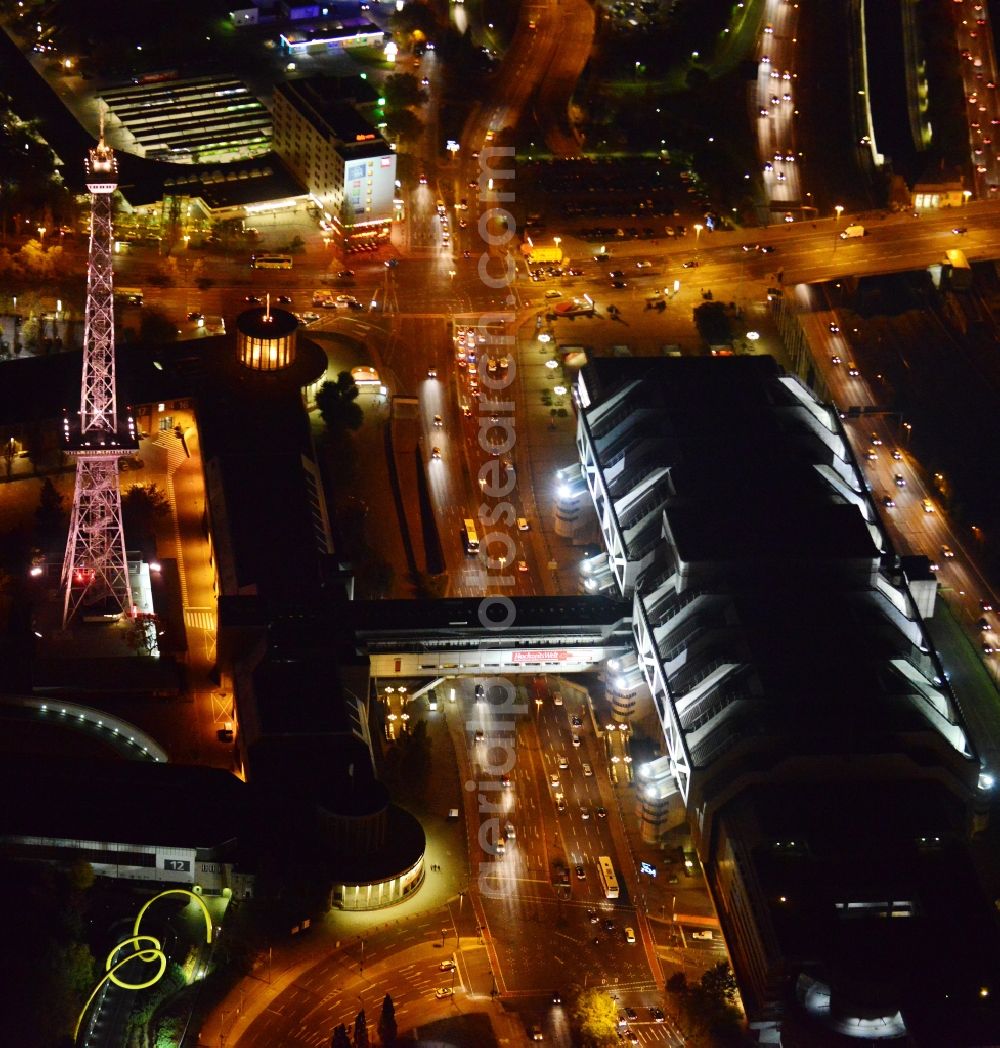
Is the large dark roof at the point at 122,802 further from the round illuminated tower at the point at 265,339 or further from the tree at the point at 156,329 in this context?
the tree at the point at 156,329

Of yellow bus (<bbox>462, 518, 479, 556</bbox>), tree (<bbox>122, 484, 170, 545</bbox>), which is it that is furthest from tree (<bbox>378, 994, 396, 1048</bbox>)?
tree (<bbox>122, 484, 170, 545</bbox>)

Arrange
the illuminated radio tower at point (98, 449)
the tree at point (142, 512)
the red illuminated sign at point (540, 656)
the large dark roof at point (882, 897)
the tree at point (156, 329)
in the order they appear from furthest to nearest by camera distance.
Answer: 1. the tree at point (156, 329)
2. the tree at point (142, 512)
3. the red illuminated sign at point (540, 656)
4. the illuminated radio tower at point (98, 449)
5. the large dark roof at point (882, 897)

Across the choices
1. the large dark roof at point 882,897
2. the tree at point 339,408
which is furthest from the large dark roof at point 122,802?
the tree at point 339,408

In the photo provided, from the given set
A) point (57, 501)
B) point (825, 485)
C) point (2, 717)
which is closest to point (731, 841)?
point (825, 485)

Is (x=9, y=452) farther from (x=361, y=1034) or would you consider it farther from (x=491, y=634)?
(x=361, y=1034)

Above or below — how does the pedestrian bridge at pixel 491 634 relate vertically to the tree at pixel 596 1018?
above

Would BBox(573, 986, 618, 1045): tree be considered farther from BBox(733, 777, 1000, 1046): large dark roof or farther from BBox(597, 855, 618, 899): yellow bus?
BBox(733, 777, 1000, 1046): large dark roof
